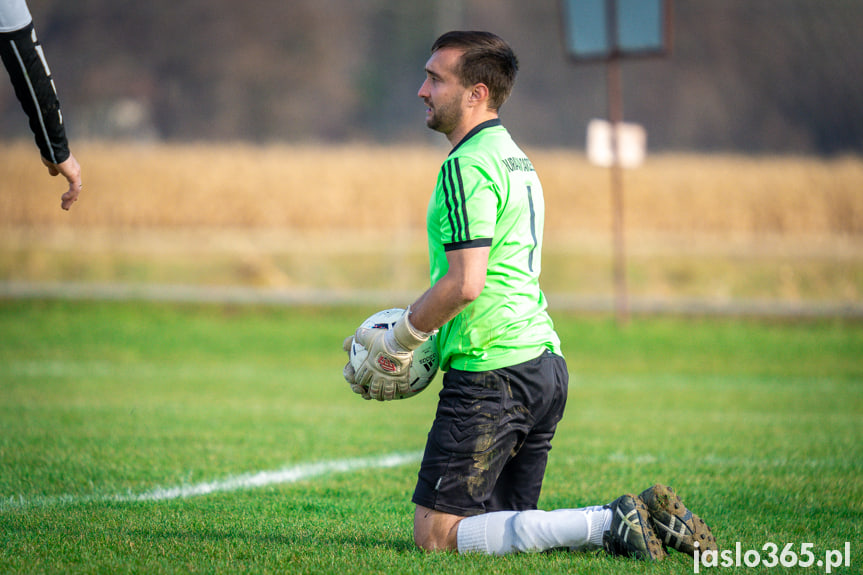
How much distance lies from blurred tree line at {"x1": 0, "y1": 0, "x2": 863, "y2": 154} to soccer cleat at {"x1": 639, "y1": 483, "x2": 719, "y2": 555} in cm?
3377

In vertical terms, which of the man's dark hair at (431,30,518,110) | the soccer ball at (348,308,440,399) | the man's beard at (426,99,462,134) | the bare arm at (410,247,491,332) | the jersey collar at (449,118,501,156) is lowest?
the soccer ball at (348,308,440,399)

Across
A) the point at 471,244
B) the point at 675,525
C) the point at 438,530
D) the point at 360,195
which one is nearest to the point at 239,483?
the point at 438,530

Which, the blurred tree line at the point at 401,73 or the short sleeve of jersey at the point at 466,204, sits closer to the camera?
the short sleeve of jersey at the point at 466,204

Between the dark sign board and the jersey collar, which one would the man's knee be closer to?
the jersey collar

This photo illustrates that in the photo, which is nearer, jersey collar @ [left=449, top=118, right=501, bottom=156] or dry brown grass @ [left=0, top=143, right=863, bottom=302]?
jersey collar @ [left=449, top=118, right=501, bottom=156]

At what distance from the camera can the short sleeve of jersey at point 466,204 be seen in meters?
3.87

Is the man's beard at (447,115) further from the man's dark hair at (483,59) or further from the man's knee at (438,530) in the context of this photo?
the man's knee at (438,530)

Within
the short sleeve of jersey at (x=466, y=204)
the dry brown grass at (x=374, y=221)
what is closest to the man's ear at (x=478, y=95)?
the short sleeve of jersey at (x=466, y=204)

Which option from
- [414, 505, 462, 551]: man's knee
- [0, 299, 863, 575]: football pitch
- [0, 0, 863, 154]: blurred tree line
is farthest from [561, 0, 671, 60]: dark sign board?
[0, 0, 863, 154]: blurred tree line

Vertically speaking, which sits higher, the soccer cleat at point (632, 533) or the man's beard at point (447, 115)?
the man's beard at point (447, 115)

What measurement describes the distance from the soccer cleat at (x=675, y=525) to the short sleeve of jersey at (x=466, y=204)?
1.28 meters

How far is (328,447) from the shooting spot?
745 cm

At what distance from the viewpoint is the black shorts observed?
405cm

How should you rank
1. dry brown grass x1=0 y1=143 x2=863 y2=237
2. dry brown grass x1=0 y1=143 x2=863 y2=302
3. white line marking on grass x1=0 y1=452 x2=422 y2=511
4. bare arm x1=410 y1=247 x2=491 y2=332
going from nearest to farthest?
bare arm x1=410 y1=247 x2=491 y2=332 < white line marking on grass x1=0 y1=452 x2=422 y2=511 < dry brown grass x1=0 y1=143 x2=863 y2=302 < dry brown grass x1=0 y1=143 x2=863 y2=237
